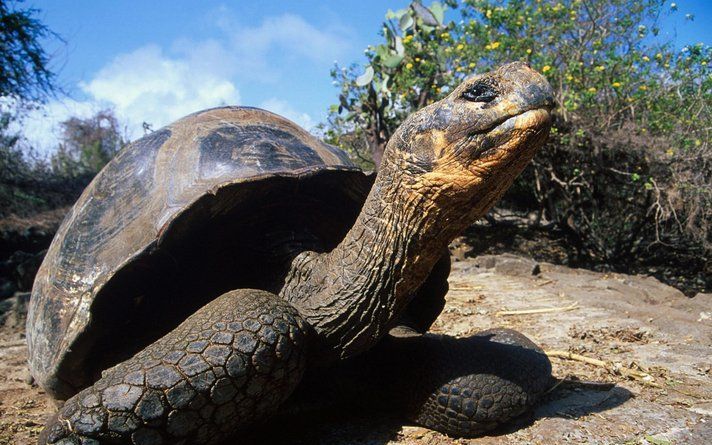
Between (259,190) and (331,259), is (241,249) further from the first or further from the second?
(331,259)

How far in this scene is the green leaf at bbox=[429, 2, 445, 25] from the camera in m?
7.84

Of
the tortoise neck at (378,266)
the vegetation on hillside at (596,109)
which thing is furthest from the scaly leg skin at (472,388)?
the vegetation on hillside at (596,109)

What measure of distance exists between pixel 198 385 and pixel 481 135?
113 cm

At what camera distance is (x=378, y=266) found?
185 cm

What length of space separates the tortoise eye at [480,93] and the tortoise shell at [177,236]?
31.4 inches

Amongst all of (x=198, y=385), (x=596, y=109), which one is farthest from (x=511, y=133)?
(x=596, y=109)

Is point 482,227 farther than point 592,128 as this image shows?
Yes

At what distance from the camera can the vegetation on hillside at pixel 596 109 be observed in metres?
6.34

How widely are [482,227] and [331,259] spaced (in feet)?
26.5

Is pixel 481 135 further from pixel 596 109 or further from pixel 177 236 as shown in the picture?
pixel 596 109

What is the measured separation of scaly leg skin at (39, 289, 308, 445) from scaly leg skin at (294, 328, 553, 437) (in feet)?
1.36

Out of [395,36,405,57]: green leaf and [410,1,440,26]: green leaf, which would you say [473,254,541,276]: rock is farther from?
[410,1,440,26]: green leaf

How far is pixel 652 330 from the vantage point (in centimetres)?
345

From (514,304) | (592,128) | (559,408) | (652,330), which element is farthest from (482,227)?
(559,408)
